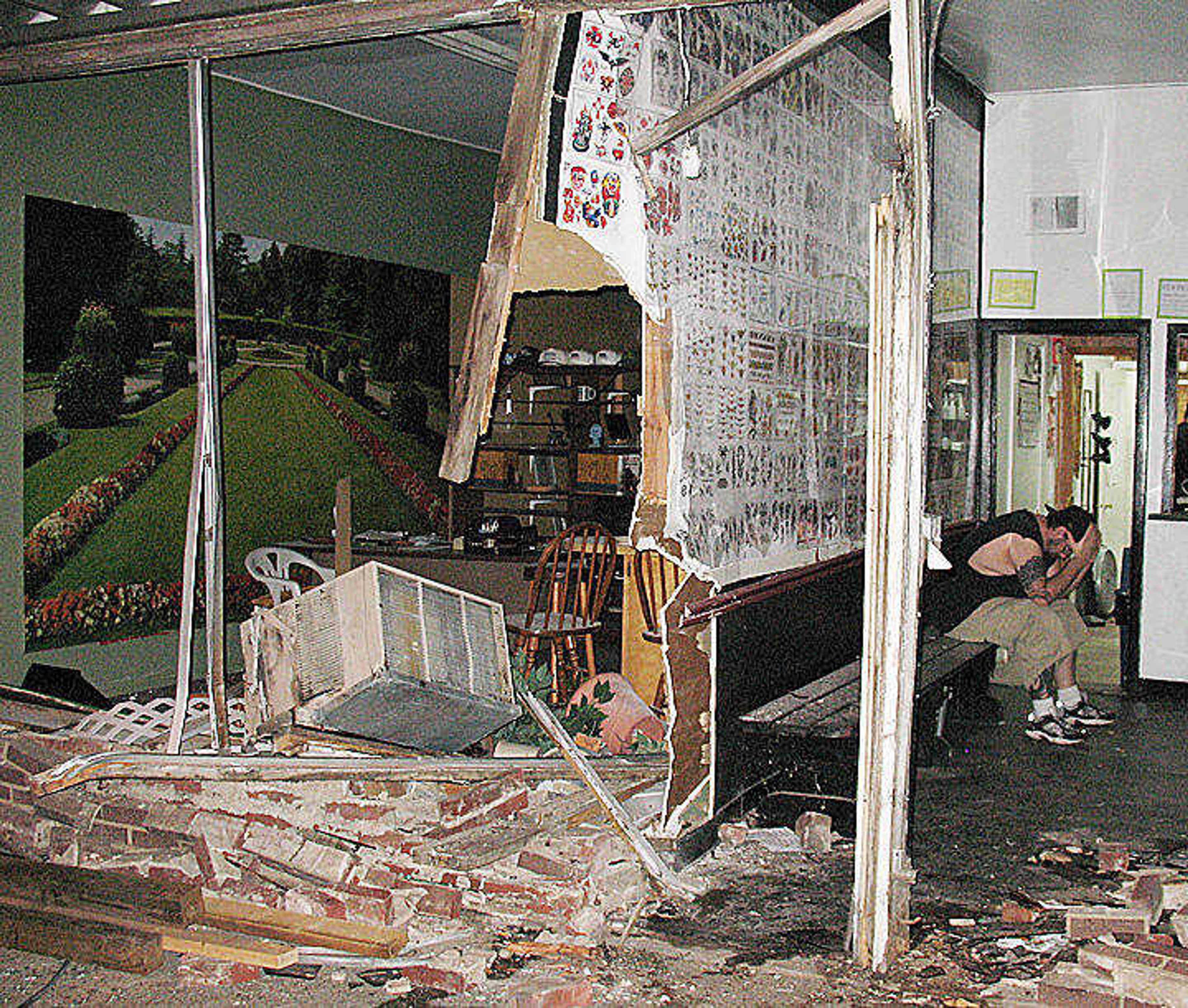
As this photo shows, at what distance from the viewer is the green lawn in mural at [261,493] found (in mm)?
7652

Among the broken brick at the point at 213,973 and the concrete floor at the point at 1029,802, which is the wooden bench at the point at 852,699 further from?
Answer: the broken brick at the point at 213,973

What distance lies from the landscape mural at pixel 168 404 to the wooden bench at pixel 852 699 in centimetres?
319

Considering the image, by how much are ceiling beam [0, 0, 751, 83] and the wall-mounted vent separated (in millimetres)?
4922

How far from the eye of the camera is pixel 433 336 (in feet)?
→ 33.1

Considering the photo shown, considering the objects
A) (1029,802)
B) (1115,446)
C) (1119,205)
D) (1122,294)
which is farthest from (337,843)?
(1115,446)

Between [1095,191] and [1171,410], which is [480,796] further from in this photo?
[1095,191]

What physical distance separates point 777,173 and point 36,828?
3.85 m

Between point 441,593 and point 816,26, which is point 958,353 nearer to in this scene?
point 816,26

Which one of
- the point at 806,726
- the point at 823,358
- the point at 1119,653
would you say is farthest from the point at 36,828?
the point at 1119,653

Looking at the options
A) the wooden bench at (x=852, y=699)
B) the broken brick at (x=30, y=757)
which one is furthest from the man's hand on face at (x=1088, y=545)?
the broken brick at (x=30, y=757)

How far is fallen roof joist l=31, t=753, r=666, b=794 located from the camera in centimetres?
468

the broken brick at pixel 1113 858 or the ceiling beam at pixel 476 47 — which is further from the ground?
the ceiling beam at pixel 476 47

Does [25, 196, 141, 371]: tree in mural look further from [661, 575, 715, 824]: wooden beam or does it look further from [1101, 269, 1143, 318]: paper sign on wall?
[1101, 269, 1143, 318]: paper sign on wall

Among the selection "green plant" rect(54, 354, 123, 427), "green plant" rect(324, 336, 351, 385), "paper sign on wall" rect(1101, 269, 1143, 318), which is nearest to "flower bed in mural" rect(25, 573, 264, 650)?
"green plant" rect(54, 354, 123, 427)
